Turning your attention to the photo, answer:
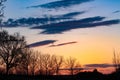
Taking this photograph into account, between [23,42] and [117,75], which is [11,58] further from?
[117,75]

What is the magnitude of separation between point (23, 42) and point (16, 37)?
3395 millimetres

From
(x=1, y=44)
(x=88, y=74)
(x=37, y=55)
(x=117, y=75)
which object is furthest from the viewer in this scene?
(x=37, y=55)

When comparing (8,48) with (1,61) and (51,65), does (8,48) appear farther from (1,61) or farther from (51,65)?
(51,65)

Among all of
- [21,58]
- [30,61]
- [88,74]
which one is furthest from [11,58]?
[88,74]

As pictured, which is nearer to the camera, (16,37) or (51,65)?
(16,37)

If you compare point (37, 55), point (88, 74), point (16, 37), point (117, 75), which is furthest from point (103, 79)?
point (37, 55)

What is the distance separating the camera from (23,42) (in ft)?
316

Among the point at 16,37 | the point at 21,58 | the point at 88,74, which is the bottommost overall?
the point at 88,74

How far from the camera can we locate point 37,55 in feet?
391

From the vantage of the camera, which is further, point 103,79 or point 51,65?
point 51,65

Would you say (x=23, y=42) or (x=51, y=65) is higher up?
(x=23, y=42)

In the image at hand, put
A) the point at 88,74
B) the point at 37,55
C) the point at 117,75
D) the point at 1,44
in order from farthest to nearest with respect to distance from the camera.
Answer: the point at 37,55, the point at 88,74, the point at 1,44, the point at 117,75

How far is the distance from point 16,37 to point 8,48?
5.84 metres

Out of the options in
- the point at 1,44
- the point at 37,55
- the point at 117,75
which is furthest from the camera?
the point at 37,55
